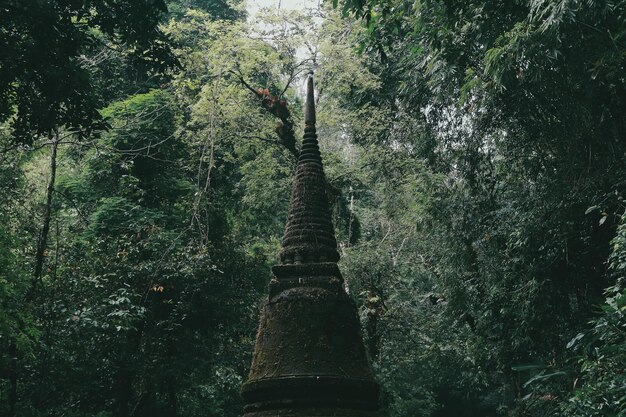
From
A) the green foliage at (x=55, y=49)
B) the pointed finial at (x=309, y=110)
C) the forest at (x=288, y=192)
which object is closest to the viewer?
the green foliage at (x=55, y=49)

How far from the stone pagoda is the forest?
6.88 ft

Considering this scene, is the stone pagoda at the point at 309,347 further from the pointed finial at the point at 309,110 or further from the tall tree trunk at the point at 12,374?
the tall tree trunk at the point at 12,374

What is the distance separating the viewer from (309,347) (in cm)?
435

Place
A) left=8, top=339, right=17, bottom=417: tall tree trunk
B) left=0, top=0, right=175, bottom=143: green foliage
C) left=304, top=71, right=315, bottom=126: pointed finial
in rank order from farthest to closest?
1. left=8, top=339, right=17, bottom=417: tall tree trunk
2. left=304, top=71, right=315, bottom=126: pointed finial
3. left=0, top=0, right=175, bottom=143: green foliage

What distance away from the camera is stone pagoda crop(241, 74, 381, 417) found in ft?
13.6

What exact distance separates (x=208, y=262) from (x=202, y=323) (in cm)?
194

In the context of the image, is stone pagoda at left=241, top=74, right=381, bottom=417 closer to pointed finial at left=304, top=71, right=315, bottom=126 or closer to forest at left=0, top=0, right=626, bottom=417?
pointed finial at left=304, top=71, right=315, bottom=126

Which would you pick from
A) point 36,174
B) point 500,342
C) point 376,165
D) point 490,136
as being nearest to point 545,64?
point 490,136

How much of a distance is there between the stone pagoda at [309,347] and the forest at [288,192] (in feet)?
6.88

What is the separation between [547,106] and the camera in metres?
7.17

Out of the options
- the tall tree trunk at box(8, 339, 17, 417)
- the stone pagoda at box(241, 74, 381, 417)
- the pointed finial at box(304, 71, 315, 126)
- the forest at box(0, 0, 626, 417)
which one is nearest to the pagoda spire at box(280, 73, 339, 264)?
the stone pagoda at box(241, 74, 381, 417)

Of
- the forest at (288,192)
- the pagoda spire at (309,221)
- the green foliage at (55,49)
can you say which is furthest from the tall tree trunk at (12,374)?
the pagoda spire at (309,221)

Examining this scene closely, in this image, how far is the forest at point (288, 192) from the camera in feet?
16.8

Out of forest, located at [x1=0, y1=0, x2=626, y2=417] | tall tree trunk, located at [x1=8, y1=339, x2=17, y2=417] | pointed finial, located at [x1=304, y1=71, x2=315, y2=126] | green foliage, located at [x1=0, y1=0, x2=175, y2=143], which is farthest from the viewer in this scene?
tall tree trunk, located at [x1=8, y1=339, x2=17, y2=417]
